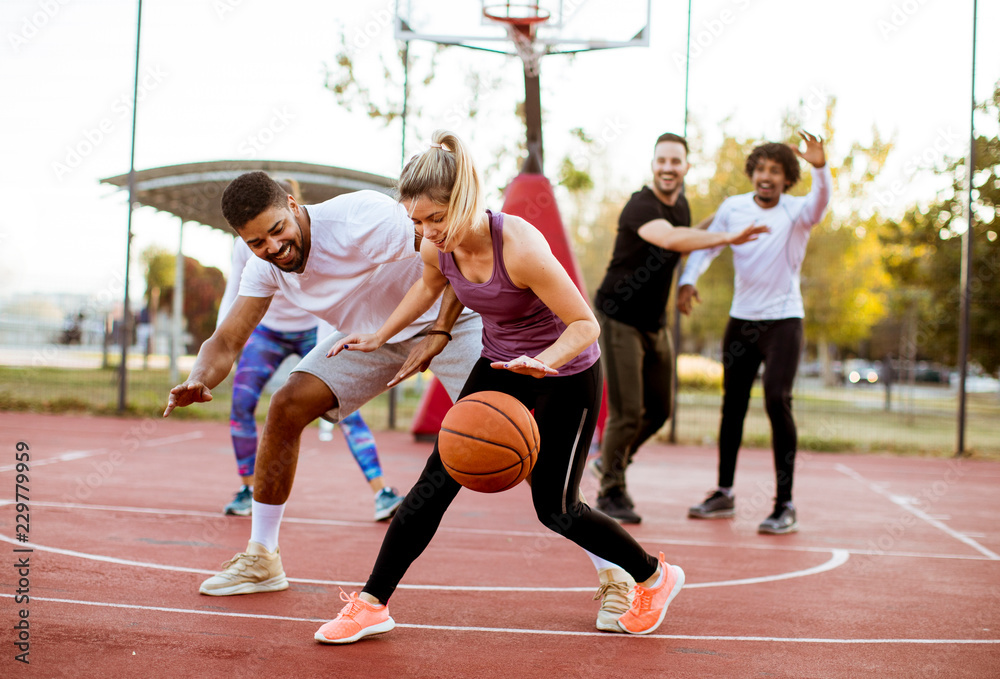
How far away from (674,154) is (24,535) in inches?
154

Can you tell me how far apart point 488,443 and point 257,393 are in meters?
2.67

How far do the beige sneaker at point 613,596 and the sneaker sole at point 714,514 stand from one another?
2.36 metres

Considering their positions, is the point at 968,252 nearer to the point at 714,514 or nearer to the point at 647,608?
the point at 714,514

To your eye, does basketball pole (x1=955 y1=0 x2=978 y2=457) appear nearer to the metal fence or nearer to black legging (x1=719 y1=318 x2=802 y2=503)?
the metal fence

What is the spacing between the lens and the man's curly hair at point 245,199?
289cm

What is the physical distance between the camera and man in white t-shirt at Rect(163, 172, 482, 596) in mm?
3225

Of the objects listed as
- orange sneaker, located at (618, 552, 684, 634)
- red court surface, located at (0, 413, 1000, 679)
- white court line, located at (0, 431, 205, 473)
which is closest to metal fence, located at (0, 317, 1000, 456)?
white court line, located at (0, 431, 205, 473)

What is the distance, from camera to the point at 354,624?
283 centimetres

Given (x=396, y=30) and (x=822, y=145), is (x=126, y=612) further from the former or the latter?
(x=396, y=30)

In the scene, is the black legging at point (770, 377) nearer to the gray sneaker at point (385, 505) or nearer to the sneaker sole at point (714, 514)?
the sneaker sole at point (714, 514)

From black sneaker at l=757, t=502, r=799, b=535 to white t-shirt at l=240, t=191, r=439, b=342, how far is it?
2.69m

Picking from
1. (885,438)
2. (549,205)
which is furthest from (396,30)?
(885,438)

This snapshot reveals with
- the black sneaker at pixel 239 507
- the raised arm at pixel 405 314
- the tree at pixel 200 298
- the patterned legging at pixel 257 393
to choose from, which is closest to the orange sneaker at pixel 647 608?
the raised arm at pixel 405 314

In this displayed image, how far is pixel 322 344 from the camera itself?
349cm
